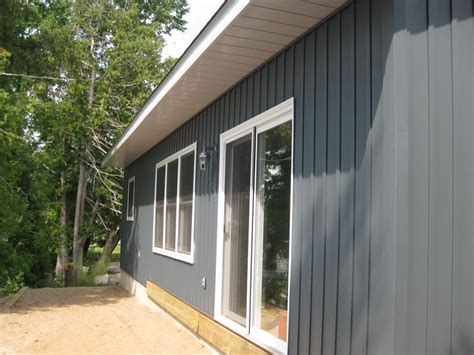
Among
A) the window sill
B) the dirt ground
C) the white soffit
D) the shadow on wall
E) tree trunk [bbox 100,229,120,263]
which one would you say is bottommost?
the dirt ground

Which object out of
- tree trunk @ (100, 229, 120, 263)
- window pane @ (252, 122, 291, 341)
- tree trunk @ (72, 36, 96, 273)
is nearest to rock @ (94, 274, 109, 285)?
tree trunk @ (72, 36, 96, 273)

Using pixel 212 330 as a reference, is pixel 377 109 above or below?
above

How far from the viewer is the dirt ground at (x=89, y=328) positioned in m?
5.32

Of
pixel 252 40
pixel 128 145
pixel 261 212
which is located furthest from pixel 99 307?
pixel 252 40

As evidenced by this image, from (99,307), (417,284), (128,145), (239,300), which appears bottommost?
(99,307)

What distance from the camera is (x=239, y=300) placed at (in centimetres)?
447

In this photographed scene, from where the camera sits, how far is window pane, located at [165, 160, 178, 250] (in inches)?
279

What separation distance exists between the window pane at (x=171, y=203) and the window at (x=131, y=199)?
134 inches

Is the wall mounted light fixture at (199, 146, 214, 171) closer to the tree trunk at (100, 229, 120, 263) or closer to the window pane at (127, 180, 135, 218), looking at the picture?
the window pane at (127, 180, 135, 218)

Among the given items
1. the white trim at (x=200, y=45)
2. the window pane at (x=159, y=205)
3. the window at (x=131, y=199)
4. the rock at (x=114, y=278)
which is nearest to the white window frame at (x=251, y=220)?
the white trim at (x=200, y=45)

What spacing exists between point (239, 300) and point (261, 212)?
935 mm

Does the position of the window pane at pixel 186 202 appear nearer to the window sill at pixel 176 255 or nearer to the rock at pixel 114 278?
the window sill at pixel 176 255

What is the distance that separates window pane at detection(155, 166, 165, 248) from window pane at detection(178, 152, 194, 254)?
3.87ft

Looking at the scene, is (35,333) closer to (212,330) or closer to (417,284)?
(212,330)
